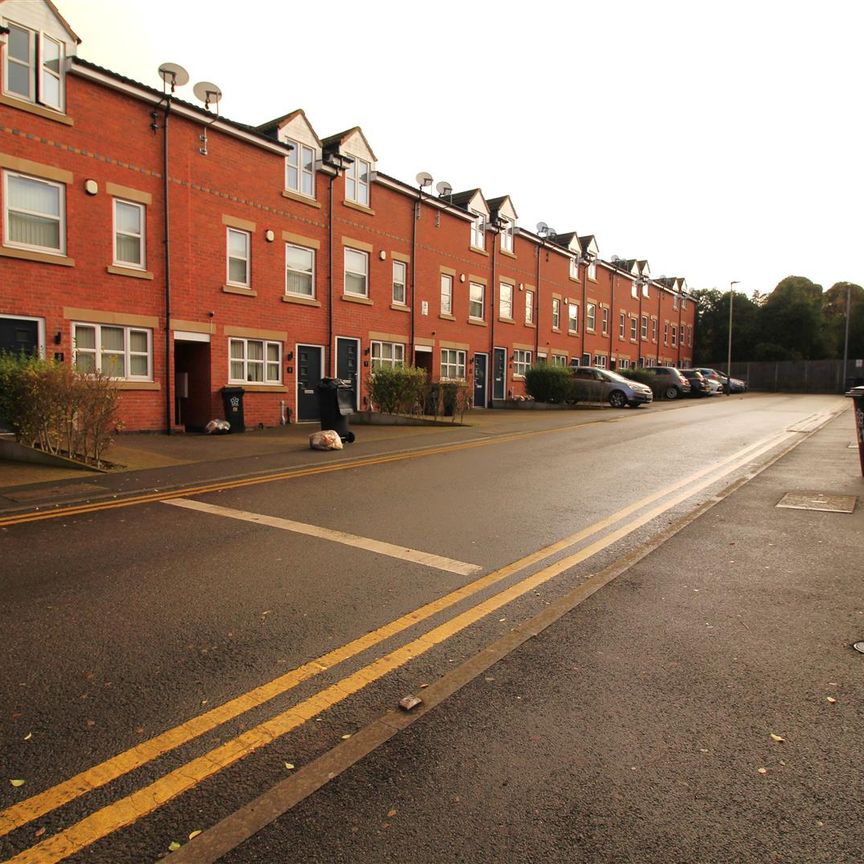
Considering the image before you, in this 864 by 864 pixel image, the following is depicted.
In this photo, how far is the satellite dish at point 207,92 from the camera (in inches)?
715

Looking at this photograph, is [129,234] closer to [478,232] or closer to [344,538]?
[344,538]

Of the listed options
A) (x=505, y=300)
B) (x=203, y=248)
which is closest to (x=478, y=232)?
(x=505, y=300)

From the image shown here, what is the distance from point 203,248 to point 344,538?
14190mm

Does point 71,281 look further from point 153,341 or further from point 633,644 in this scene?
point 633,644

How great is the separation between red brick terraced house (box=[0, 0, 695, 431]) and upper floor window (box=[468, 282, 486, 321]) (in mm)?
110

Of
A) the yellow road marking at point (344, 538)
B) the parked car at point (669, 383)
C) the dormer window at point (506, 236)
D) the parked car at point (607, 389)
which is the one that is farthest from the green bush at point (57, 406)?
the parked car at point (669, 383)

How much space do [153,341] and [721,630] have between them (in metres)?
16.0

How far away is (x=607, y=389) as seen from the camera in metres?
30.1

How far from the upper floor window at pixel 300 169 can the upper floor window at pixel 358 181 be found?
1.56 metres

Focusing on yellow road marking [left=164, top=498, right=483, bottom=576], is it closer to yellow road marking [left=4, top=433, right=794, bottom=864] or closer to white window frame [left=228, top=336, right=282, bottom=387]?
yellow road marking [left=4, top=433, right=794, bottom=864]

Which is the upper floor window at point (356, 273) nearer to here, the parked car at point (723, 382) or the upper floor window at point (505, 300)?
the upper floor window at point (505, 300)

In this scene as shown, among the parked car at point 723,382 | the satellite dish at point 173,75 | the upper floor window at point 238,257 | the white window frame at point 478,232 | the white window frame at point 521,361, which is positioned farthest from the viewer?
the parked car at point 723,382

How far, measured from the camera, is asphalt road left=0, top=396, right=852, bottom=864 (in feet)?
7.81

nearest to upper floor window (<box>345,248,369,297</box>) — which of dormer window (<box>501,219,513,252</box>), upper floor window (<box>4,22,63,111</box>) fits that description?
upper floor window (<box>4,22,63,111</box>)
